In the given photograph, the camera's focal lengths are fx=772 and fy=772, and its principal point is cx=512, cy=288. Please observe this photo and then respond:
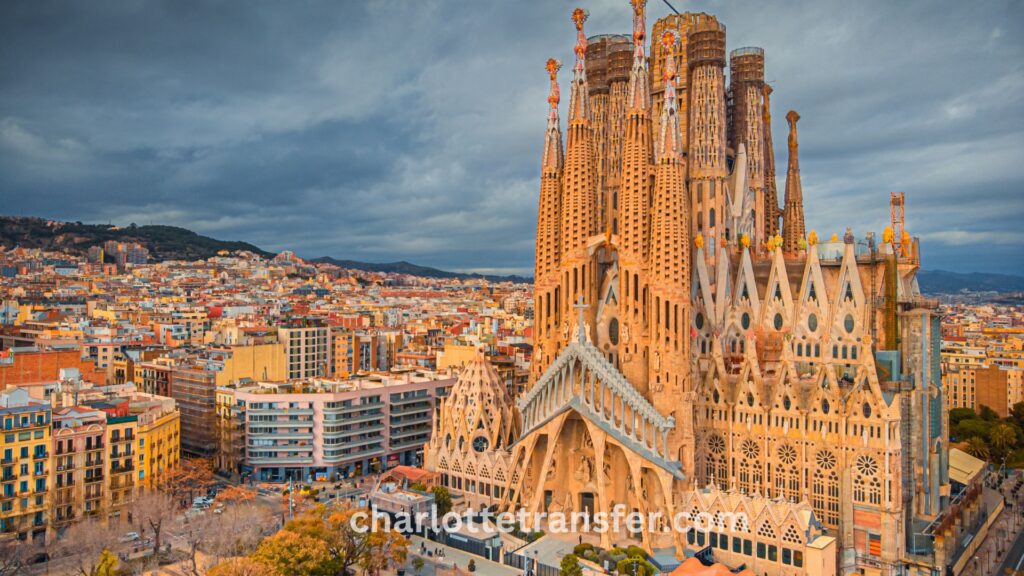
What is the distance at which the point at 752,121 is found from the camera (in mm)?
56281

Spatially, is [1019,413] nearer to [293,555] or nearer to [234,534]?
[293,555]

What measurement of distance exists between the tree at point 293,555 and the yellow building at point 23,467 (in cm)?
1810

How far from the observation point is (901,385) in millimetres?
44719

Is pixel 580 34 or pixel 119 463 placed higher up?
pixel 580 34

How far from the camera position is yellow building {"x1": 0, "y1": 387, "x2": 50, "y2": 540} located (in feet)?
140

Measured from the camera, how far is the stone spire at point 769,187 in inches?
2356

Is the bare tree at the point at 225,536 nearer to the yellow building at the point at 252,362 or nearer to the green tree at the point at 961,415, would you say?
the yellow building at the point at 252,362

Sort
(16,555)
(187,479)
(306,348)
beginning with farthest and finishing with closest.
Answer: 1. (306,348)
2. (187,479)
3. (16,555)

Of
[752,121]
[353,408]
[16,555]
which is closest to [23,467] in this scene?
[16,555]

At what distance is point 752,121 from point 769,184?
6.94 meters

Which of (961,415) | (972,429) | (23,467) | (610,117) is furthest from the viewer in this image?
(961,415)

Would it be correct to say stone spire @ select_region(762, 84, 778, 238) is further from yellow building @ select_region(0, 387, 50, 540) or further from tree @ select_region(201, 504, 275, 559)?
yellow building @ select_region(0, 387, 50, 540)

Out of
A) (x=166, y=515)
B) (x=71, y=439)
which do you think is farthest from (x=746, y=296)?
(x=71, y=439)

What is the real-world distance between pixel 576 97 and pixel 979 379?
193ft
